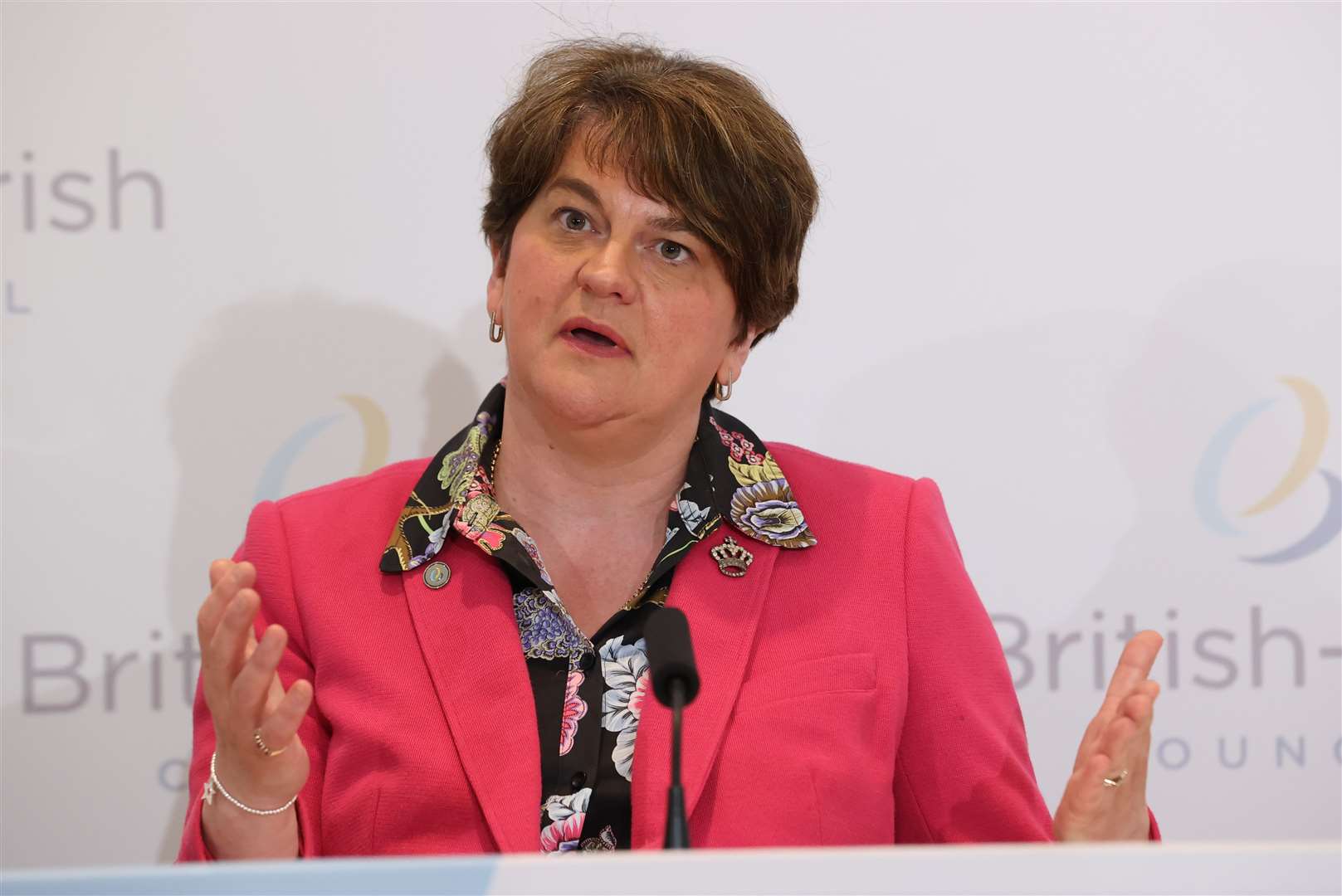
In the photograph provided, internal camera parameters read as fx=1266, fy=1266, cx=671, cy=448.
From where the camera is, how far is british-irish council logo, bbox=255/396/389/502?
8.04 feet

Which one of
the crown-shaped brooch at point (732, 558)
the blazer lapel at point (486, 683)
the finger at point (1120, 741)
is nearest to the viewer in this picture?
the finger at point (1120, 741)

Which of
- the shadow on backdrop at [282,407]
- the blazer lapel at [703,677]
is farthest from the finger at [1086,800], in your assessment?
the shadow on backdrop at [282,407]

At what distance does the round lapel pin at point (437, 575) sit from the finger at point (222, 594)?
43cm

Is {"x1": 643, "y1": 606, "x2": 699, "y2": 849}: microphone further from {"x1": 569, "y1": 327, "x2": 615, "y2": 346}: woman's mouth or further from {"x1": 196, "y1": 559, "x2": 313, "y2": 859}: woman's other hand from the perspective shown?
{"x1": 569, "y1": 327, "x2": 615, "y2": 346}: woman's mouth

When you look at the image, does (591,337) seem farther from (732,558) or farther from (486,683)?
(486,683)

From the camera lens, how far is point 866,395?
256 centimetres

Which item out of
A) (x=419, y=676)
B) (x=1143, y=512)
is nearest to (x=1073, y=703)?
(x=1143, y=512)

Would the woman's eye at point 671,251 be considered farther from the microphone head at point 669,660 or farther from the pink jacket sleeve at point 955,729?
the microphone head at point 669,660

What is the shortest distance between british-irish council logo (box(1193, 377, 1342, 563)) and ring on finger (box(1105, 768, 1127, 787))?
3.65ft

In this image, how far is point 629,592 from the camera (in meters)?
2.00

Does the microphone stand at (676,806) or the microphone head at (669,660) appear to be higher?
the microphone head at (669,660)

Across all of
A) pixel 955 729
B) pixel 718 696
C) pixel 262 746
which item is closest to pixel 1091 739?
pixel 955 729

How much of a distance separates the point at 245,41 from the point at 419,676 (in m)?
1.32

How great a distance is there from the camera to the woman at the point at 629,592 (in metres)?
1.78
